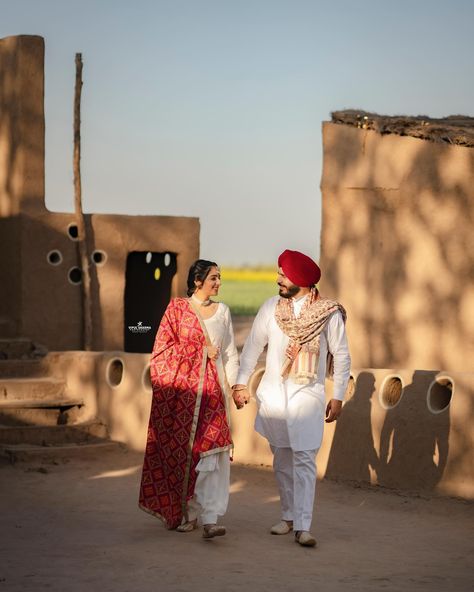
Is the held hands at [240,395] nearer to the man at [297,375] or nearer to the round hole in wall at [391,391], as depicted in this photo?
the man at [297,375]

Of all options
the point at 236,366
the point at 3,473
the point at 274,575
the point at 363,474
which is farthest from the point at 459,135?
the point at 274,575

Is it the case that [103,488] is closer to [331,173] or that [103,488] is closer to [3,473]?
[3,473]

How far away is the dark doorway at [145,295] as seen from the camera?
1730 cm

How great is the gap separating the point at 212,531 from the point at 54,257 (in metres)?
8.61

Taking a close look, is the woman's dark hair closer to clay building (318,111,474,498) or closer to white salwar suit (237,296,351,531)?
white salwar suit (237,296,351,531)

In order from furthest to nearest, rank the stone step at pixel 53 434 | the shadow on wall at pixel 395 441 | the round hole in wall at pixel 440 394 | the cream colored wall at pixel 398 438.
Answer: the stone step at pixel 53 434 → the round hole in wall at pixel 440 394 → the shadow on wall at pixel 395 441 → the cream colored wall at pixel 398 438

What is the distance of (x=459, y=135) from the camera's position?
1089cm

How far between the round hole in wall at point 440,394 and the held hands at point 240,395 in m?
2.23

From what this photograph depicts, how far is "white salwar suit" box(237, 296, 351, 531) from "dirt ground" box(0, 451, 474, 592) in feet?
1.07

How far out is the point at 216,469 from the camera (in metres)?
7.26

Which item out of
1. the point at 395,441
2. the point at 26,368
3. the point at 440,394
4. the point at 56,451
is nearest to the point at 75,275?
the point at 26,368

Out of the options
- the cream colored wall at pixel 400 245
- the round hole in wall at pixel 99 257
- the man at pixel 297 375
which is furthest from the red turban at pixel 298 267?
the round hole in wall at pixel 99 257

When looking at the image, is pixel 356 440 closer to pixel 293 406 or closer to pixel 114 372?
pixel 293 406

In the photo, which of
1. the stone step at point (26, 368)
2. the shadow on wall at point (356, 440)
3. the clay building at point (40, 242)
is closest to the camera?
the shadow on wall at point (356, 440)
